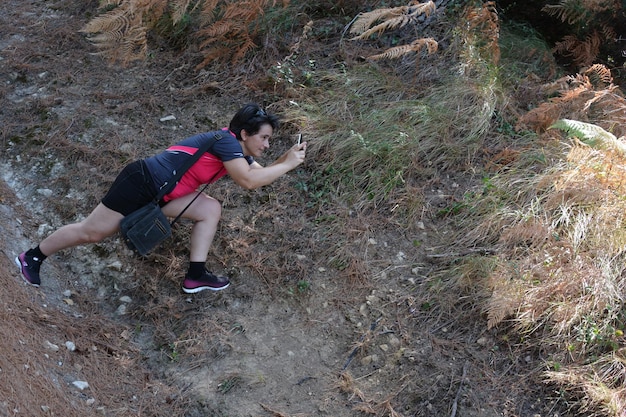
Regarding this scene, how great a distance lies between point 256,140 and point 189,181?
0.51m

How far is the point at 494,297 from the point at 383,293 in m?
0.76

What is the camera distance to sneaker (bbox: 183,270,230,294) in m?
4.40

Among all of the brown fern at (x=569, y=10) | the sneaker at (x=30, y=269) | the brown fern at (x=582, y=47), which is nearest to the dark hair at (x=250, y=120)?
the sneaker at (x=30, y=269)

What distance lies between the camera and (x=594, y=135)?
469cm

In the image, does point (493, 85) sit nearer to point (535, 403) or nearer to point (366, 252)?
point (366, 252)

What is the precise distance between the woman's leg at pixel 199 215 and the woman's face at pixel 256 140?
45cm

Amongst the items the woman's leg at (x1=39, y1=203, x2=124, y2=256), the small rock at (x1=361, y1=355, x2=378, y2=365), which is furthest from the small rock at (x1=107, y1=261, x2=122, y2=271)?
the small rock at (x1=361, y1=355, x2=378, y2=365)

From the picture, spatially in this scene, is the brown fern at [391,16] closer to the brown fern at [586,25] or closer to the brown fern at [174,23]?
the brown fern at [174,23]

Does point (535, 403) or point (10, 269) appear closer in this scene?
point (535, 403)

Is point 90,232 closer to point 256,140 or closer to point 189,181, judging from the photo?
point 189,181

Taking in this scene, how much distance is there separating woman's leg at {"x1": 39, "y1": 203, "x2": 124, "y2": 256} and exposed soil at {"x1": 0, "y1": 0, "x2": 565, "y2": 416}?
379mm

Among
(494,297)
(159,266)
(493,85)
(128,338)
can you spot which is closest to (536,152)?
(493,85)

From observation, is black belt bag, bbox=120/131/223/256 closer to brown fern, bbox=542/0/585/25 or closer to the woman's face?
the woman's face

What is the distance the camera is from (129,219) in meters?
3.99
